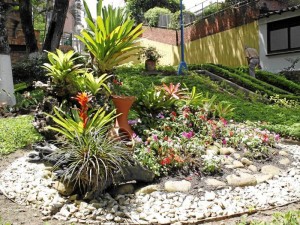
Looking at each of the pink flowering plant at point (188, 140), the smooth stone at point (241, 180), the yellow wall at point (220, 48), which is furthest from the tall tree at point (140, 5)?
the smooth stone at point (241, 180)

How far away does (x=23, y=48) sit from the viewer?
1602 cm

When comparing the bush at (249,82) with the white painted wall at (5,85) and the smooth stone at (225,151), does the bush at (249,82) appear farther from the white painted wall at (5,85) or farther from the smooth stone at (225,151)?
the white painted wall at (5,85)

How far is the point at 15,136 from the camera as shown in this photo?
6.09 meters

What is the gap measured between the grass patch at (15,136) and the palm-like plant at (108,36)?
1686mm

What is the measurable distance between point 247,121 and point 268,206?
4.18m

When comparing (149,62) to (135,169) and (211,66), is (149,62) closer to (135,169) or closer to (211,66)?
(211,66)

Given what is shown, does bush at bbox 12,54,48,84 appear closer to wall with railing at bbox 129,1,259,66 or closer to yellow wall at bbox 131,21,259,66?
wall with railing at bbox 129,1,259,66

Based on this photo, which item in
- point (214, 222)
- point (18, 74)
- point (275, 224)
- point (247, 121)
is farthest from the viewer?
point (18, 74)

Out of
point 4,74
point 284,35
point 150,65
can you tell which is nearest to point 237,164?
point 4,74

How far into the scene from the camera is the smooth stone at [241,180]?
16.5ft

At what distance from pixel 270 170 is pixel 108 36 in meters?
3.15

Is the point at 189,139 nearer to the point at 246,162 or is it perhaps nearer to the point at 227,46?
the point at 246,162

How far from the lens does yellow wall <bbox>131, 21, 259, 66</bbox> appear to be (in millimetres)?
18203

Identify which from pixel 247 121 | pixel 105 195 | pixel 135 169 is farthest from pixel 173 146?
pixel 247 121
